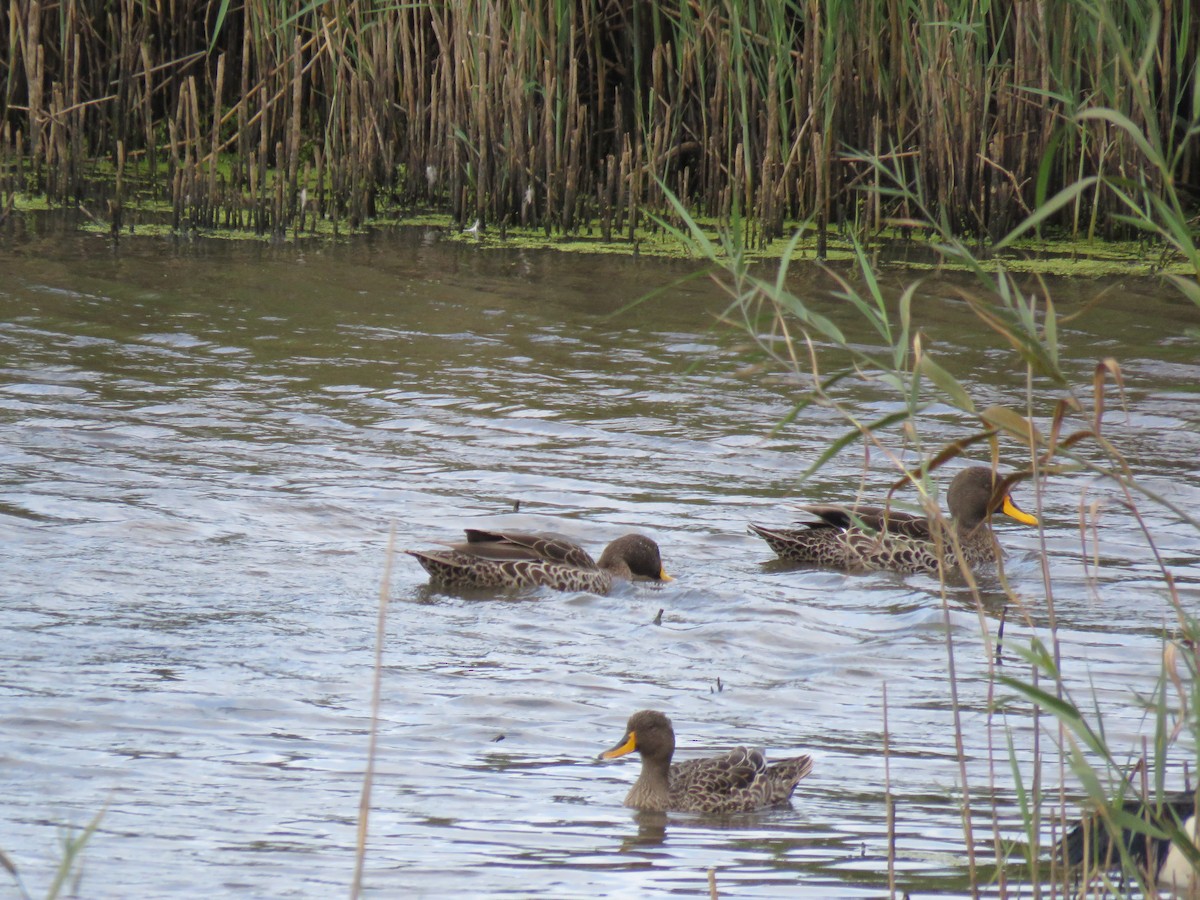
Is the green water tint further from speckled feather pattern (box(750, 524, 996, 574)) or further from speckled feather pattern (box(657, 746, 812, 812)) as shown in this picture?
speckled feather pattern (box(657, 746, 812, 812))

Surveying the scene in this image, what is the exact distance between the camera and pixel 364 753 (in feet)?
14.2

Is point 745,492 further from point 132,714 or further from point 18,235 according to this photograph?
point 18,235

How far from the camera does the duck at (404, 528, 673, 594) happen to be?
20.0ft

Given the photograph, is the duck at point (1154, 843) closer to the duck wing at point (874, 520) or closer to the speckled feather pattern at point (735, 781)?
the speckled feather pattern at point (735, 781)

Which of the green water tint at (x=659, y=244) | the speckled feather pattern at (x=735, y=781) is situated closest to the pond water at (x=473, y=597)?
the speckled feather pattern at (x=735, y=781)

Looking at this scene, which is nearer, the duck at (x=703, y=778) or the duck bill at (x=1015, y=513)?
the duck at (x=703, y=778)

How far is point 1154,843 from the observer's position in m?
2.70

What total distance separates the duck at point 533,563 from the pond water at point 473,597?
0.08 meters

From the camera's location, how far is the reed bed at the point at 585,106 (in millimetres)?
10633

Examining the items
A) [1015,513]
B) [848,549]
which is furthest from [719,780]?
[1015,513]

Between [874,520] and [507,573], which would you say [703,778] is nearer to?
[507,573]

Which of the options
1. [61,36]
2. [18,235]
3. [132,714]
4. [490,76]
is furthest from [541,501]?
[61,36]

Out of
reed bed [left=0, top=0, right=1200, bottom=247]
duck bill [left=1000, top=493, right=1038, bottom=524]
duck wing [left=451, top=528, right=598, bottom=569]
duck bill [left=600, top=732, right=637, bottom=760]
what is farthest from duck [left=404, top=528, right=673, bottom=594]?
reed bed [left=0, top=0, right=1200, bottom=247]

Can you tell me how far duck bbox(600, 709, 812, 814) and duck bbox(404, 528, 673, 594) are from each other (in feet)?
5.89
